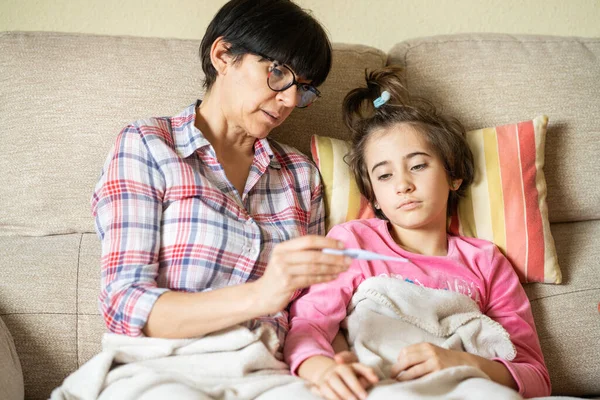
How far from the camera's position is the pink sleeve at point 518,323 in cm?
140

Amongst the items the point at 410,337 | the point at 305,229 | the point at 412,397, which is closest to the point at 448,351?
the point at 410,337

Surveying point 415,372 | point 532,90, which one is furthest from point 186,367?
point 532,90

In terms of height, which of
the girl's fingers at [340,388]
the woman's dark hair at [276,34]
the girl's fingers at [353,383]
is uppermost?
the woman's dark hair at [276,34]

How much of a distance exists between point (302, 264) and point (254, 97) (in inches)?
19.5

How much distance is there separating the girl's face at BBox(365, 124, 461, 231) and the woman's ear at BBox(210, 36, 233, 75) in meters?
0.44

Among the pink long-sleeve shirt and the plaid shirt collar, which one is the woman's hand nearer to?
the pink long-sleeve shirt

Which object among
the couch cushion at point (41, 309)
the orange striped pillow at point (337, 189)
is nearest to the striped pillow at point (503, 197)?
the orange striped pillow at point (337, 189)

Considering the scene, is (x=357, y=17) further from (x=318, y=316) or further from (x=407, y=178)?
(x=318, y=316)

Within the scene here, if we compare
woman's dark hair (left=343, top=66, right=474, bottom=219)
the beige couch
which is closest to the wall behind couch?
the beige couch

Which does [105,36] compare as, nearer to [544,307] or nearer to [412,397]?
[412,397]

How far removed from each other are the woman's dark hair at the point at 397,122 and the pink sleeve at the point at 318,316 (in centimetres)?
27

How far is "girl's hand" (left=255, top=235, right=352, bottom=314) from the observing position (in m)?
1.11

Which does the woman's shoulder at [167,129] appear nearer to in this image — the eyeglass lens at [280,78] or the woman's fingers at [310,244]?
the eyeglass lens at [280,78]

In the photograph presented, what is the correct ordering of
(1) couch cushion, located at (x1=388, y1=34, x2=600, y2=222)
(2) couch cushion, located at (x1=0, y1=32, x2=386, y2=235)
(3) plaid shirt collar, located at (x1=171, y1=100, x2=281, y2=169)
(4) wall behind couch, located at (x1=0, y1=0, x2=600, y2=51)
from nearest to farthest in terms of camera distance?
1. (3) plaid shirt collar, located at (x1=171, y1=100, x2=281, y2=169)
2. (2) couch cushion, located at (x1=0, y1=32, x2=386, y2=235)
3. (1) couch cushion, located at (x1=388, y1=34, x2=600, y2=222)
4. (4) wall behind couch, located at (x1=0, y1=0, x2=600, y2=51)
